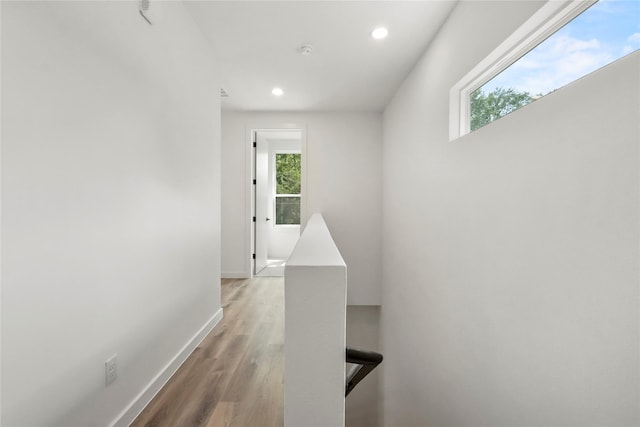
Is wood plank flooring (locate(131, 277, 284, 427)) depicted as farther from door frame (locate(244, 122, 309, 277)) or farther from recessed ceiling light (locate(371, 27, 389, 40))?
recessed ceiling light (locate(371, 27, 389, 40))

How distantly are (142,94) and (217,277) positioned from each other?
1742mm

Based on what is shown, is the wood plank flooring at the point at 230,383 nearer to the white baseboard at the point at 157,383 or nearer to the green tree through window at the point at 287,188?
the white baseboard at the point at 157,383

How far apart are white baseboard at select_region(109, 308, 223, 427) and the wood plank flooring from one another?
0.11 ft

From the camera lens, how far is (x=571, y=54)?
124cm

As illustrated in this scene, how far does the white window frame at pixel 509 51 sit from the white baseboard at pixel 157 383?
241 cm

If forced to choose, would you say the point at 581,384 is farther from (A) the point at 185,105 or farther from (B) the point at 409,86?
(B) the point at 409,86

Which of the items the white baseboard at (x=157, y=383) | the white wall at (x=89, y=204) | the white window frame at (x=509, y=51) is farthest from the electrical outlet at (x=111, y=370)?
the white window frame at (x=509, y=51)

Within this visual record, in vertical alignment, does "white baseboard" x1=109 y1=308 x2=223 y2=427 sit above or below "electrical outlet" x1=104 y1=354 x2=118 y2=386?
below

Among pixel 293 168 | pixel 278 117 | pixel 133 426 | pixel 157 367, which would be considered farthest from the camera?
pixel 293 168

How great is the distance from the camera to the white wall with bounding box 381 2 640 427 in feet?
3.08

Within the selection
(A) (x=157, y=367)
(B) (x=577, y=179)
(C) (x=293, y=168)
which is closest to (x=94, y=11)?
(A) (x=157, y=367)

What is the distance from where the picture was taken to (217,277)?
2883 mm

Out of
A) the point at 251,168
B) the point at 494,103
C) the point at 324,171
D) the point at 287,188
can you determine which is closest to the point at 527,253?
the point at 494,103

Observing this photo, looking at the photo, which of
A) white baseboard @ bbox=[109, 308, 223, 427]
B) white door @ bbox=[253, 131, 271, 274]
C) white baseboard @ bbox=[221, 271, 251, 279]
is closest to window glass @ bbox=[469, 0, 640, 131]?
white baseboard @ bbox=[109, 308, 223, 427]
